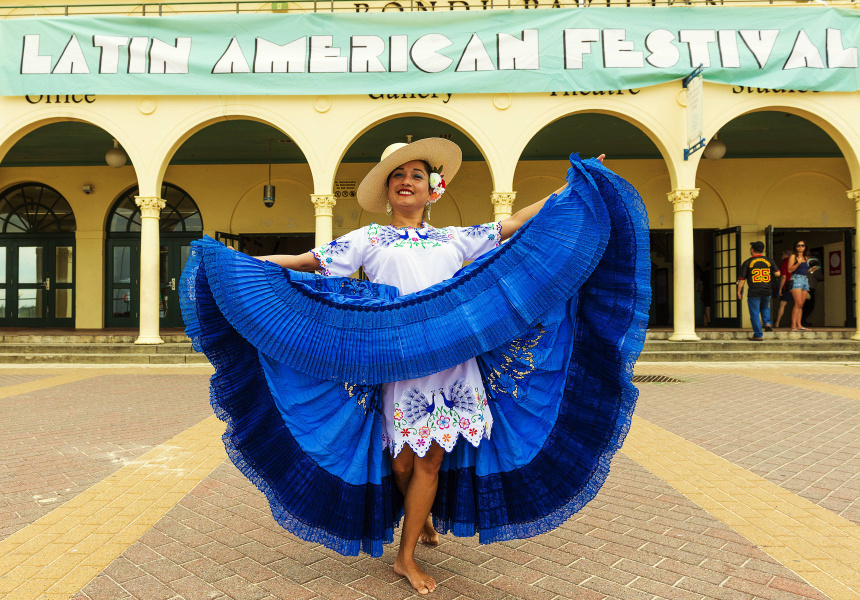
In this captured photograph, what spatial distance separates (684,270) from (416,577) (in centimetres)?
1074

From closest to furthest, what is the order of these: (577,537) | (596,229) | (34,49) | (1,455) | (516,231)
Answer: (596,229) < (516,231) < (577,537) < (1,455) < (34,49)

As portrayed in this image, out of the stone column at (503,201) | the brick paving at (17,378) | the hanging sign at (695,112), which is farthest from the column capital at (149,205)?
the hanging sign at (695,112)

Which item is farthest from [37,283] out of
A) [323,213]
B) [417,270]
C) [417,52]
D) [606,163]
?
[417,270]

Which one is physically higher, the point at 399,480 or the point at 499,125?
the point at 499,125

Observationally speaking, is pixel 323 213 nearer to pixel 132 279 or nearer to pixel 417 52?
pixel 417 52

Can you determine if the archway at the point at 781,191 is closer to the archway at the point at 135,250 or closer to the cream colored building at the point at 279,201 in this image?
the cream colored building at the point at 279,201

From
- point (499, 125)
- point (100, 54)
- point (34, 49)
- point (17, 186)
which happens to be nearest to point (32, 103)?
point (34, 49)

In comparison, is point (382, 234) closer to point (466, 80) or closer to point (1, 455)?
point (1, 455)

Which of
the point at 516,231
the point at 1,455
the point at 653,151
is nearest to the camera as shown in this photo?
the point at 516,231

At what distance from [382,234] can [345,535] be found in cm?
126

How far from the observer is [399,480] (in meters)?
2.40

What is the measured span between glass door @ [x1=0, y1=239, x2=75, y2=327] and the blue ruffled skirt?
16.4m

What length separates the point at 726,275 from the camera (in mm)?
14727

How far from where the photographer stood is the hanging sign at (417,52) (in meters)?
10.6
